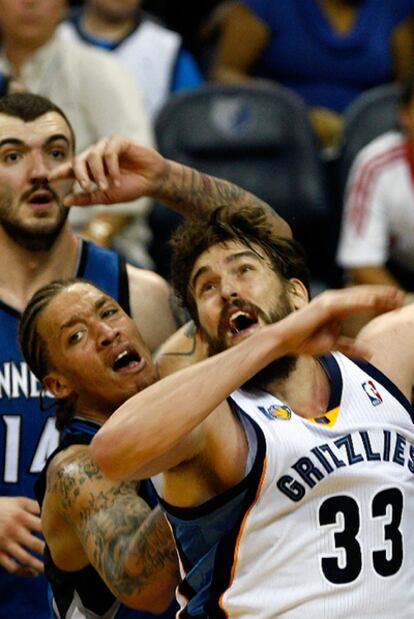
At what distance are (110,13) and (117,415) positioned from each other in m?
4.78

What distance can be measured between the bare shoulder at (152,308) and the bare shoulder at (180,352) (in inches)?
13.2

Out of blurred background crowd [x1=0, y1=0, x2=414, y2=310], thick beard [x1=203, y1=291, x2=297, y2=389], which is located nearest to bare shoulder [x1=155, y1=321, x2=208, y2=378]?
thick beard [x1=203, y1=291, x2=297, y2=389]

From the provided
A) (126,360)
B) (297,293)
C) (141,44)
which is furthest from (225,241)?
(141,44)

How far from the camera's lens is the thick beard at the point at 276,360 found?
147 inches

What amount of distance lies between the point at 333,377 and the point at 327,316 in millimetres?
765

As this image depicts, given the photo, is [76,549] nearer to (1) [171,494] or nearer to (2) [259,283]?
(1) [171,494]

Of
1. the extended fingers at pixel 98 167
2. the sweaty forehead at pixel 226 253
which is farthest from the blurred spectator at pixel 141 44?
the sweaty forehead at pixel 226 253

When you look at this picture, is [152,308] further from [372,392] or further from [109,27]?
[109,27]

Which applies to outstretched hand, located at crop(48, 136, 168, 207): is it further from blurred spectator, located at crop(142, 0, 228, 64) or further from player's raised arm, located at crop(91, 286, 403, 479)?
blurred spectator, located at crop(142, 0, 228, 64)

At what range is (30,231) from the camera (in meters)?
4.89

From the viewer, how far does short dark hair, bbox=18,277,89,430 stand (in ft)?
13.7

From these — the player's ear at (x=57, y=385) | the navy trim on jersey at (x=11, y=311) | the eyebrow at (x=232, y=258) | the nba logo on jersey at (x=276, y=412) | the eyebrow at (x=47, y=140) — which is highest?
the eyebrow at (x=232, y=258)

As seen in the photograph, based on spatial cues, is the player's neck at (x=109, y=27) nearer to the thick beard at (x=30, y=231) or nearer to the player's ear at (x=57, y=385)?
the thick beard at (x=30, y=231)

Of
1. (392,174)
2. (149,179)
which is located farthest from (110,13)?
(149,179)
